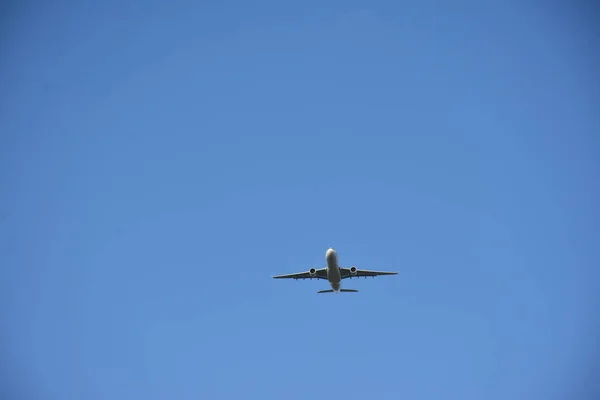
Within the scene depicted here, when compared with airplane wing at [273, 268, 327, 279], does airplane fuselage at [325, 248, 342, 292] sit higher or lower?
lower

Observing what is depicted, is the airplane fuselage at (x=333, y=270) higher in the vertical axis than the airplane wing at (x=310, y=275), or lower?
lower

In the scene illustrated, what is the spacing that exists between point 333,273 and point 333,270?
0.73m

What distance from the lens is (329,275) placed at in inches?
2468

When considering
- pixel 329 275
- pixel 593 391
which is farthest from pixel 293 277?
pixel 593 391

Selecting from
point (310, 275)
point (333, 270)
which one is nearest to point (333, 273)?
point (333, 270)

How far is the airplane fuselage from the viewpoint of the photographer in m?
59.7

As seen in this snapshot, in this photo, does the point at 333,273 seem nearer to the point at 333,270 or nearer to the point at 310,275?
the point at 333,270

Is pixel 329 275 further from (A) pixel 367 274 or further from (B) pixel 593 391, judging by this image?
(B) pixel 593 391

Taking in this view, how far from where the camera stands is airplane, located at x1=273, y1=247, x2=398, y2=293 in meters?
60.1

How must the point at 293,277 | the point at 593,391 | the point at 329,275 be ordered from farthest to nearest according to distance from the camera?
the point at 593,391 → the point at 293,277 → the point at 329,275

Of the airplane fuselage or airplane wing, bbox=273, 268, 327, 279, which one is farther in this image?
airplane wing, bbox=273, 268, 327, 279

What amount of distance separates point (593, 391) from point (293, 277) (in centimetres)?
7152

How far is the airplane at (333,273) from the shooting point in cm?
6012

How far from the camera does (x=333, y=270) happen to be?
202ft
